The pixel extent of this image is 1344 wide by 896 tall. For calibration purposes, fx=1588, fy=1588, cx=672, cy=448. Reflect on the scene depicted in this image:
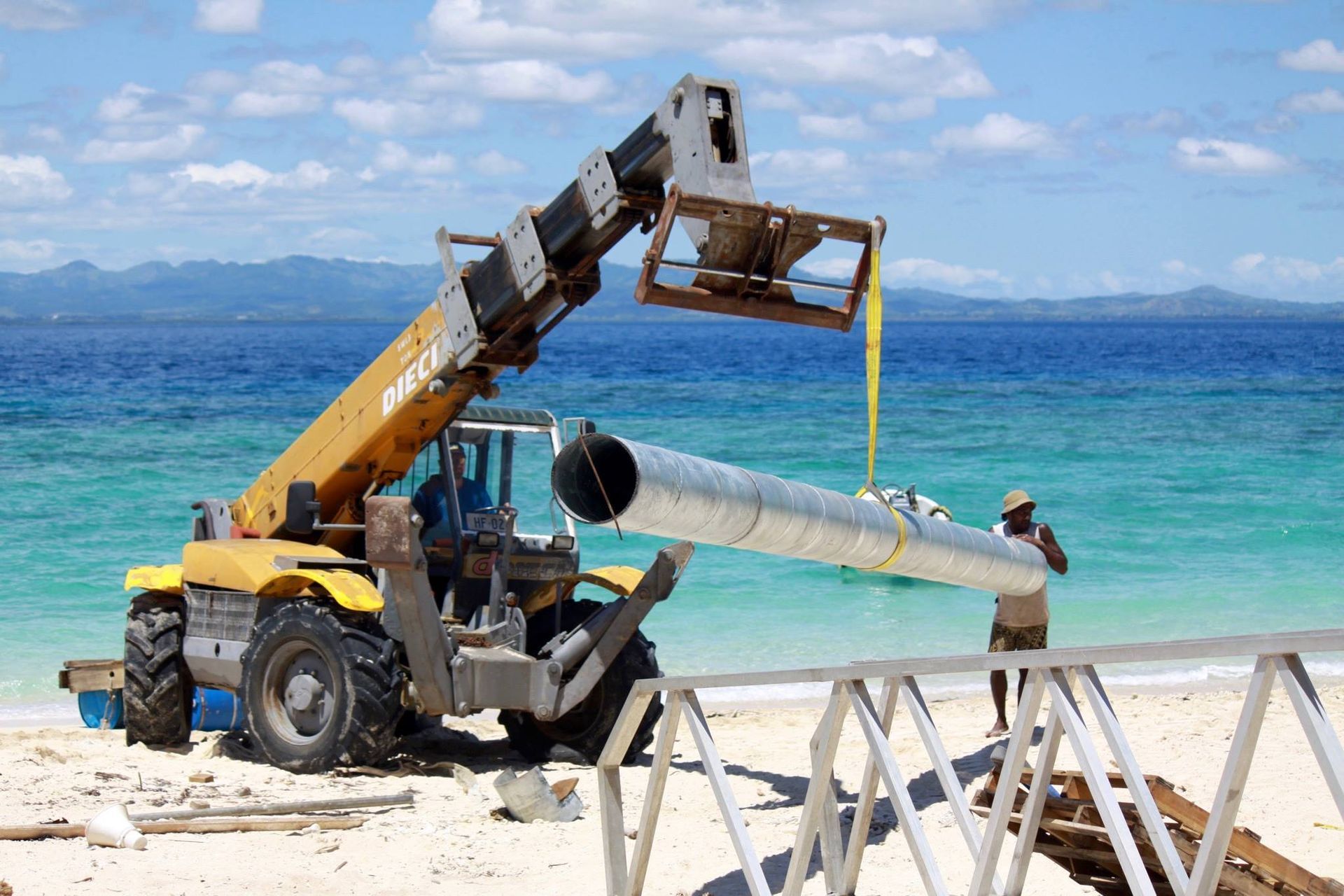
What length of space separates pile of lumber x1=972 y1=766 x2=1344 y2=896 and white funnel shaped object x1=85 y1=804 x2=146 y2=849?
4169mm

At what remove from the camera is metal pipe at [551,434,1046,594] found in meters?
6.65

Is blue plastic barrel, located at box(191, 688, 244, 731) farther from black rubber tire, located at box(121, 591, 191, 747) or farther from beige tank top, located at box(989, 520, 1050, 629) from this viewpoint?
beige tank top, located at box(989, 520, 1050, 629)

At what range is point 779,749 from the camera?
35.4 ft

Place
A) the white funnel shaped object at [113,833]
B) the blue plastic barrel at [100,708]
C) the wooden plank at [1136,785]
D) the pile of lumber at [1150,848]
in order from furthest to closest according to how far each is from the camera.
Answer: the blue plastic barrel at [100,708], the white funnel shaped object at [113,833], the pile of lumber at [1150,848], the wooden plank at [1136,785]

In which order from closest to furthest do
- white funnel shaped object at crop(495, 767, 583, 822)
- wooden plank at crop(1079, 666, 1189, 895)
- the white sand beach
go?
wooden plank at crop(1079, 666, 1189, 895) < the white sand beach < white funnel shaped object at crop(495, 767, 583, 822)

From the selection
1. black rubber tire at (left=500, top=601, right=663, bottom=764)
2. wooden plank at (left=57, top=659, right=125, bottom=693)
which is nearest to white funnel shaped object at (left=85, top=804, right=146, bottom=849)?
black rubber tire at (left=500, top=601, right=663, bottom=764)

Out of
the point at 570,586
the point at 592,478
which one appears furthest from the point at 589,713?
the point at 592,478

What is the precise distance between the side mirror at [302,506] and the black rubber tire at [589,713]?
1.56 m

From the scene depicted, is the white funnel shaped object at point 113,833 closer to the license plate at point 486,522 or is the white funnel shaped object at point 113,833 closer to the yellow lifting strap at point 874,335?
the license plate at point 486,522

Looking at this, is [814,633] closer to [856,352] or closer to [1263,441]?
[1263,441]

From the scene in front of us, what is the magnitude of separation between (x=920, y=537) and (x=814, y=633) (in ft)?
27.9

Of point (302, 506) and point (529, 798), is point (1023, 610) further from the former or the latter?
point (302, 506)

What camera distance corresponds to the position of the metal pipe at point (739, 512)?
6.65m

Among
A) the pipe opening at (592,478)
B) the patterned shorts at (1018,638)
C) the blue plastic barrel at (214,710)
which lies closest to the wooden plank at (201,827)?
the pipe opening at (592,478)
